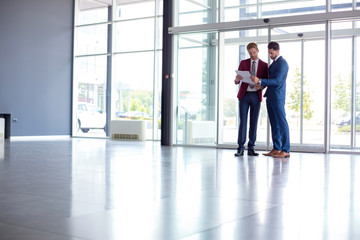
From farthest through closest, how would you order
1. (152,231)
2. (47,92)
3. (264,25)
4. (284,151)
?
(47,92) < (264,25) < (284,151) < (152,231)

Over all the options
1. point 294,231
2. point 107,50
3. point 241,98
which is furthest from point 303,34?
point 294,231

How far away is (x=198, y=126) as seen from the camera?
29.8 feet

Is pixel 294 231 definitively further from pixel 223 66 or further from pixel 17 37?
pixel 17 37

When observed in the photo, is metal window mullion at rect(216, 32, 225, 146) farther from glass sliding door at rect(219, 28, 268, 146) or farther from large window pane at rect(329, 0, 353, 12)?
large window pane at rect(329, 0, 353, 12)

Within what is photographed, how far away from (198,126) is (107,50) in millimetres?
5082

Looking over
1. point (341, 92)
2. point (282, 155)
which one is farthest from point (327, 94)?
point (341, 92)

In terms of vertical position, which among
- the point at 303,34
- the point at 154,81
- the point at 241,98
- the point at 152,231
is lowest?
the point at 152,231

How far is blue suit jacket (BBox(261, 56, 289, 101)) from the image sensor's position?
6027 millimetres

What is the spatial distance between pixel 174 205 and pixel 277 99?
13.3 feet

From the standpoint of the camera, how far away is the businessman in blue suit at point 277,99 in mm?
6078

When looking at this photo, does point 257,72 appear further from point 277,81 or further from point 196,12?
point 196,12

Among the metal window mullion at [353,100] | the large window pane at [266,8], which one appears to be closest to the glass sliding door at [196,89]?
the large window pane at [266,8]

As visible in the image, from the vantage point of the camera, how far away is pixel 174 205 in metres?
2.36

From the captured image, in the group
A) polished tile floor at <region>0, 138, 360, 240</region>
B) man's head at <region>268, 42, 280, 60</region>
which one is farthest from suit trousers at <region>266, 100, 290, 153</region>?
polished tile floor at <region>0, 138, 360, 240</region>
